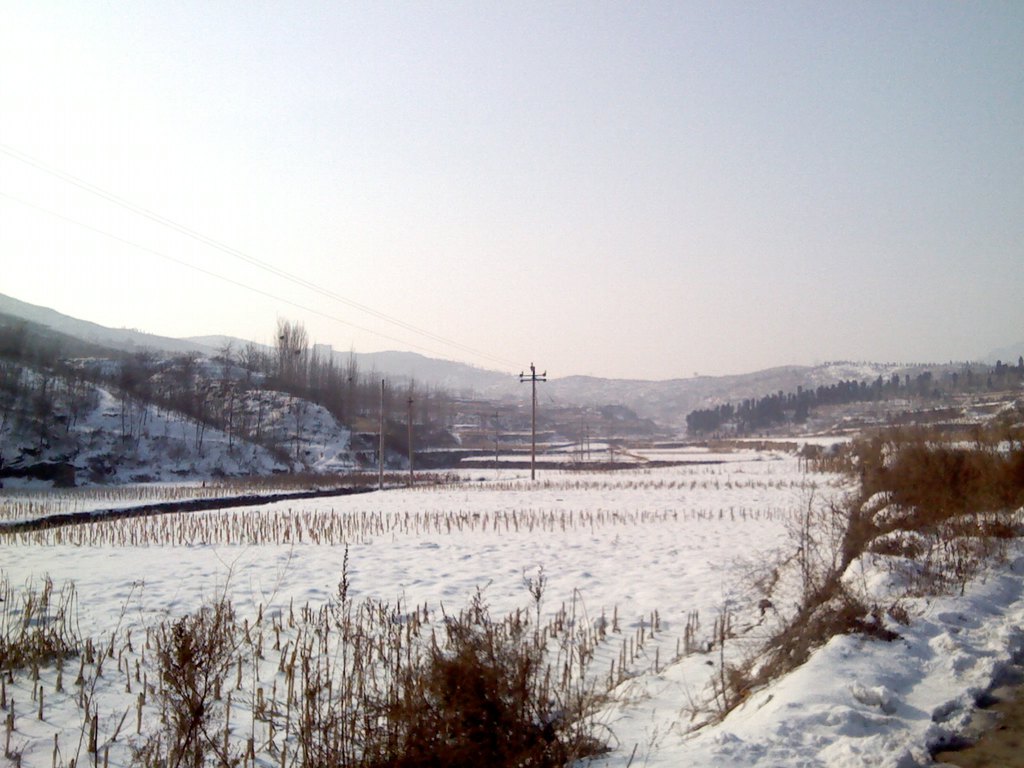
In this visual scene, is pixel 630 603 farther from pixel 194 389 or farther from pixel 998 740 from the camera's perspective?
pixel 194 389

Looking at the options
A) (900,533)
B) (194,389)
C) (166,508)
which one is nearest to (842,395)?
(194,389)

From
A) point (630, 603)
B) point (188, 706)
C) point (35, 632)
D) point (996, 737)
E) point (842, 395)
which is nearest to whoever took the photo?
point (188, 706)

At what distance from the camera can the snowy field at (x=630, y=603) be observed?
16.3ft

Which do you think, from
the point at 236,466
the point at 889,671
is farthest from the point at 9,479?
the point at 889,671

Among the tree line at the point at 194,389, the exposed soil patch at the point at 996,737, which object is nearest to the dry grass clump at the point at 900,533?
the exposed soil patch at the point at 996,737

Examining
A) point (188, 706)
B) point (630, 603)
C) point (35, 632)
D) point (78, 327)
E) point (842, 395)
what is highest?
point (78, 327)

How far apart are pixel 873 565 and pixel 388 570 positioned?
8.11m

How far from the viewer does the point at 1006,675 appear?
→ 19.7 feet

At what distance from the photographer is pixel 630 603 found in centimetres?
1030

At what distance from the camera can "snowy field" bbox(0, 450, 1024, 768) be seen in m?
4.98

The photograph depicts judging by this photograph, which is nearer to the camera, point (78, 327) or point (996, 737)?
point (996, 737)

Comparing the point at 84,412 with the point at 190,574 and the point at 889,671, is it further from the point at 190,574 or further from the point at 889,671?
the point at 889,671

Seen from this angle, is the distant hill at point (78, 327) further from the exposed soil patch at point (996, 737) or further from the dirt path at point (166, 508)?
the exposed soil patch at point (996, 737)

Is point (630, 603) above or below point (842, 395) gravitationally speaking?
below
